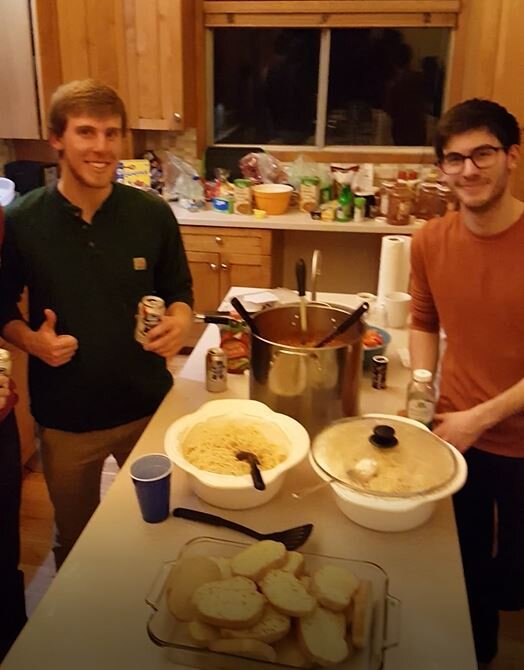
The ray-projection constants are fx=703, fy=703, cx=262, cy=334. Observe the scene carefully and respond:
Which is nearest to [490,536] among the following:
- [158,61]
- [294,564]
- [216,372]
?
[216,372]

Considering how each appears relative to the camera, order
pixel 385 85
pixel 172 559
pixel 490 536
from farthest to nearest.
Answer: pixel 385 85 < pixel 490 536 < pixel 172 559

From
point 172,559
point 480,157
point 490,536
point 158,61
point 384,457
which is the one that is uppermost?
point 158,61

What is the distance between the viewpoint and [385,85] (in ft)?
13.8

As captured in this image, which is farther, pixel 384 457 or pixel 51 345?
pixel 51 345

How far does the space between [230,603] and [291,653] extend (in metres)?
0.11

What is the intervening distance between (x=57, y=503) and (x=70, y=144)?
95 cm

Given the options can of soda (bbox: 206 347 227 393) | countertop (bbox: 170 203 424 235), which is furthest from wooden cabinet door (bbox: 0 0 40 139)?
can of soda (bbox: 206 347 227 393)

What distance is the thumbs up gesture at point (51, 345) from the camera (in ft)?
5.28

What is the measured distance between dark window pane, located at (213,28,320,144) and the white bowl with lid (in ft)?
10.9

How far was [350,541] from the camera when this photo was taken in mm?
1236

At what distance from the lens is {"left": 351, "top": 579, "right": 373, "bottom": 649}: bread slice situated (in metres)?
0.98

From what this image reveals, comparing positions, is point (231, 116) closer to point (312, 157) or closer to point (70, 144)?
point (312, 157)

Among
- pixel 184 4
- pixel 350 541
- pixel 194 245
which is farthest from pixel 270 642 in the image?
pixel 184 4

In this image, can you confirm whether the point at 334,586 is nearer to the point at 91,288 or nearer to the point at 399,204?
the point at 91,288
